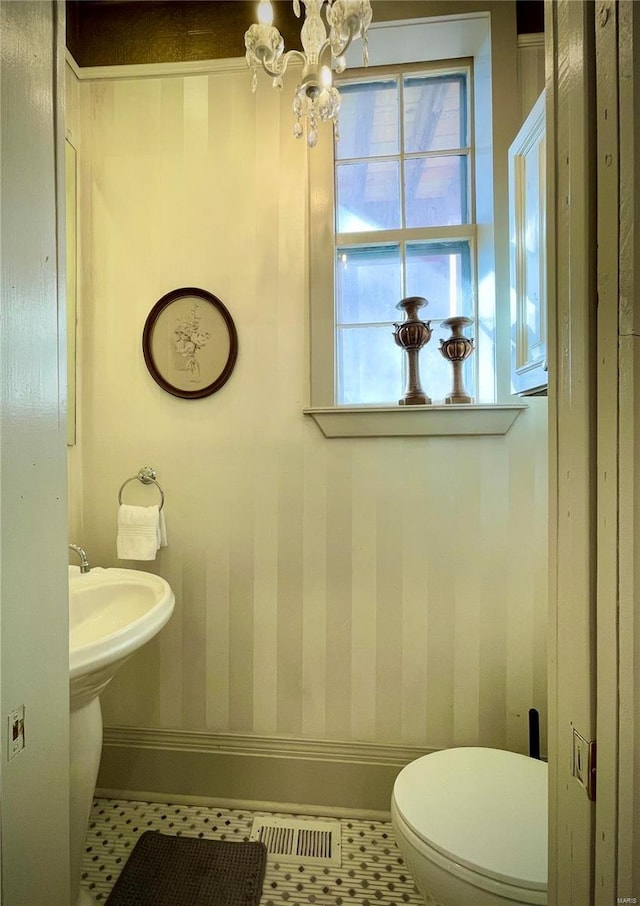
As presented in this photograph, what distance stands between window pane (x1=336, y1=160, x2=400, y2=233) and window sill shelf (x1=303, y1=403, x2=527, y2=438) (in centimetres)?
73

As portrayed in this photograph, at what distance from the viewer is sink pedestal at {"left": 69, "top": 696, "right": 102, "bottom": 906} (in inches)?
42.3

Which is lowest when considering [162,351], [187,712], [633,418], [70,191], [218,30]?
[187,712]

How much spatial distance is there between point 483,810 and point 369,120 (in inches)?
87.0

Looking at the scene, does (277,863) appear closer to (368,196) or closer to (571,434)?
(571,434)

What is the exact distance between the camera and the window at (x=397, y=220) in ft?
5.34

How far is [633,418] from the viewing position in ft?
1.27

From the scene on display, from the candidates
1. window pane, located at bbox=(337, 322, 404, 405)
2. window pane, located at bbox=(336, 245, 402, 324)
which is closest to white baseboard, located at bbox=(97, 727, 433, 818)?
window pane, located at bbox=(337, 322, 404, 405)

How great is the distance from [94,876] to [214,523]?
1.07 metres

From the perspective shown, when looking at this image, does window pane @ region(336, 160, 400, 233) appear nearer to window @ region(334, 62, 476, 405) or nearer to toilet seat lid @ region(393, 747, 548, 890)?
window @ region(334, 62, 476, 405)

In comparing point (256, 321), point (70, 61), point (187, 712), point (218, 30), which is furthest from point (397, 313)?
point (187, 712)

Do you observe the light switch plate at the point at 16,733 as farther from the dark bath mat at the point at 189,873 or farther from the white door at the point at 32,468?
the dark bath mat at the point at 189,873

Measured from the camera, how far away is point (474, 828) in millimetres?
926

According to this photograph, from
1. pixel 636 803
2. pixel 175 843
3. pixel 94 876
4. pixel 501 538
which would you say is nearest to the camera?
pixel 636 803

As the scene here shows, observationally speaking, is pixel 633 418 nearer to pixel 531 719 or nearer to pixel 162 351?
pixel 531 719
